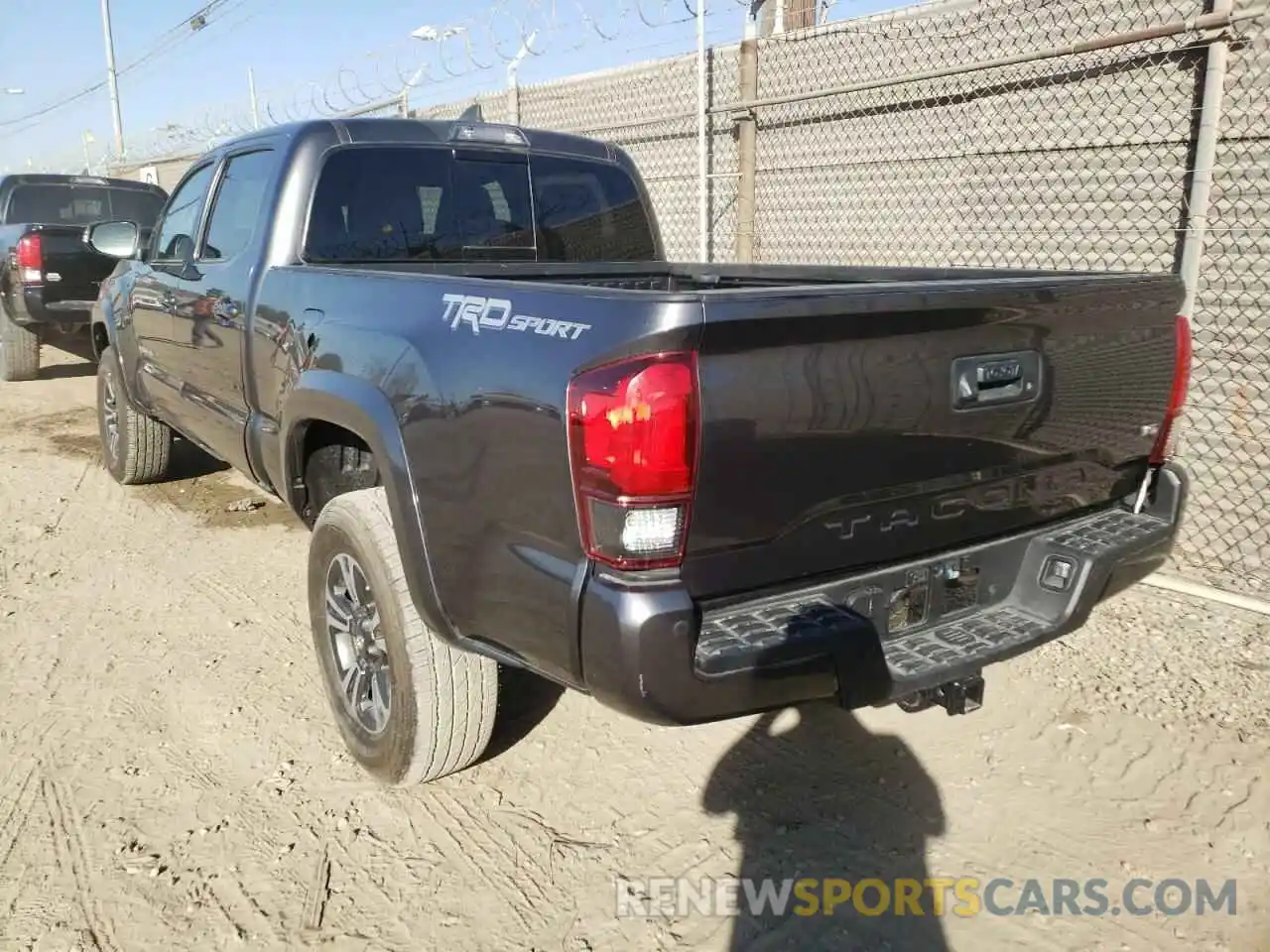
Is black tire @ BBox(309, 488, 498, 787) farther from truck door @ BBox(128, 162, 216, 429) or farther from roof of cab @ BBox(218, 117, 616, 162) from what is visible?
truck door @ BBox(128, 162, 216, 429)

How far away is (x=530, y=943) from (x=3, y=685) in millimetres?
2447

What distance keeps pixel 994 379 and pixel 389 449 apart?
1.54 m

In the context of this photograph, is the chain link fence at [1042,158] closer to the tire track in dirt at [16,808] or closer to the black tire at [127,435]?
the black tire at [127,435]

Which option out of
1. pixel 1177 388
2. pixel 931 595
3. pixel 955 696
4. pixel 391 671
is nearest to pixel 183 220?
pixel 391 671

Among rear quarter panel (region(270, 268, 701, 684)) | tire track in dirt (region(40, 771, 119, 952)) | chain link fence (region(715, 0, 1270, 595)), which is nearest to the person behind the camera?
rear quarter panel (region(270, 268, 701, 684))

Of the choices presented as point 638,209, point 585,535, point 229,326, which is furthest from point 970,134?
point 585,535

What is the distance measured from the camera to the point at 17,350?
31.4 ft

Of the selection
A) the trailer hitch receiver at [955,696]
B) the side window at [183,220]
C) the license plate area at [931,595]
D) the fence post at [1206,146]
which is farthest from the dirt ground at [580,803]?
the side window at [183,220]

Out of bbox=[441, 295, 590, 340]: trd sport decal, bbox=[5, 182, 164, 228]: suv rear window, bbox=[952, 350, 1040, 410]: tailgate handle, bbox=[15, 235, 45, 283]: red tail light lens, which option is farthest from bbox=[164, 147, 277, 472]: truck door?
bbox=[5, 182, 164, 228]: suv rear window

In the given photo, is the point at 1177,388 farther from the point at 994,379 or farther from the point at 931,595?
the point at 931,595

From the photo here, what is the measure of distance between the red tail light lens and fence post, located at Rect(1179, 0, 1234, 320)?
8.77 metres

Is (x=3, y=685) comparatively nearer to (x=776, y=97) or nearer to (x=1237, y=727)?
(x=1237, y=727)

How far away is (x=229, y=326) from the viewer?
12.1 feet

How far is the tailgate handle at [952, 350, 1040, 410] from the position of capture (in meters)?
2.21
